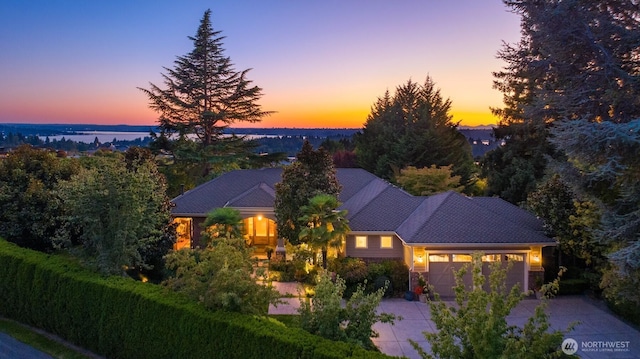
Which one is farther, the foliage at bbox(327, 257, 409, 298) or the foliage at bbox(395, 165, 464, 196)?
the foliage at bbox(395, 165, 464, 196)

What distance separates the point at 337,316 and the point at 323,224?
29.2 feet

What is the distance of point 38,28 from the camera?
26.4m

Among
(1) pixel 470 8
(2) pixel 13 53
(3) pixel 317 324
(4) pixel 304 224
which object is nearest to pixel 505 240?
(4) pixel 304 224

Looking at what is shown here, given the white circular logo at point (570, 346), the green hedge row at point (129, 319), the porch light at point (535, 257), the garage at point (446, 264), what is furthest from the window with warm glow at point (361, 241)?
the green hedge row at point (129, 319)

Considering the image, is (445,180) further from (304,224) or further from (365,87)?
(365,87)

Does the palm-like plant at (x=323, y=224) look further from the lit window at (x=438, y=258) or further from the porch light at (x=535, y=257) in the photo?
the porch light at (x=535, y=257)

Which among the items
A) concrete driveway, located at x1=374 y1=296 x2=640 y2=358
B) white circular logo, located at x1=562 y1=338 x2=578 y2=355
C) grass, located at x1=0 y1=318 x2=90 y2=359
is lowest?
concrete driveway, located at x1=374 y1=296 x2=640 y2=358

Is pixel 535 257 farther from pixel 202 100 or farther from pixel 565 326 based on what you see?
pixel 202 100

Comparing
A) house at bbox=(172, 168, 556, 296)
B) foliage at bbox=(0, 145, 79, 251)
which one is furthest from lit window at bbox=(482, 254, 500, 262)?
foliage at bbox=(0, 145, 79, 251)

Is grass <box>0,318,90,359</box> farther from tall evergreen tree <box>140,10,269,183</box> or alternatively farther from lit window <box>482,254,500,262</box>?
tall evergreen tree <box>140,10,269,183</box>

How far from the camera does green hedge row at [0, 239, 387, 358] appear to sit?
8547 mm

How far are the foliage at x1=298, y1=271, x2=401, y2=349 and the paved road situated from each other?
7263mm

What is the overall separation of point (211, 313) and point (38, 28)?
26.0 metres

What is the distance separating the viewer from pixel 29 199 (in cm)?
1781
